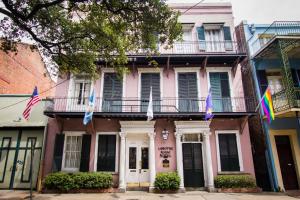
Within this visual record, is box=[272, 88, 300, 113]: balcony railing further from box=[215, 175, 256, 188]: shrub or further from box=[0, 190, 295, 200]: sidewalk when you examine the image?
box=[0, 190, 295, 200]: sidewalk

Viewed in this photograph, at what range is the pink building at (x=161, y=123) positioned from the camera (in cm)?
1090

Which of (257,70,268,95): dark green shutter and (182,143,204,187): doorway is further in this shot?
(257,70,268,95): dark green shutter

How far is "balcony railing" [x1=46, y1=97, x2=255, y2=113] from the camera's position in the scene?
11.7 meters

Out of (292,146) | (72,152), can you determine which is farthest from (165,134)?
(292,146)

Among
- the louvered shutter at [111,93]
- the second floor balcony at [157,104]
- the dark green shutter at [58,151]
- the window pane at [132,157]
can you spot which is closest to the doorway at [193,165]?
the second floor balcony at [157,104]

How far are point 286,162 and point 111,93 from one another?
10.8 m

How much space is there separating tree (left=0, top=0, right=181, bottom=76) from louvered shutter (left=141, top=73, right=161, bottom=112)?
273cm

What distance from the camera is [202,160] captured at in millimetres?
11156

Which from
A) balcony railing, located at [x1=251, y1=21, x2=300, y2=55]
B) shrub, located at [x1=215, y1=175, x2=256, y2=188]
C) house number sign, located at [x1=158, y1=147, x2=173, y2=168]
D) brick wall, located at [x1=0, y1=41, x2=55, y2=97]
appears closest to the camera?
shrub, located at [x1=215, y1=175, x2=256, y2=188]

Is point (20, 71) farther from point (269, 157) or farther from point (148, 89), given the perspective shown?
point (269, 157)

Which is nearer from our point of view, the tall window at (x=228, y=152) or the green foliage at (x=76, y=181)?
the green foliage at (x=76, y=181)

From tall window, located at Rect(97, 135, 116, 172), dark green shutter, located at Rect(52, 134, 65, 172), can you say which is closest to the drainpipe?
tall window, located at Rect(97, 135, 116, 172)

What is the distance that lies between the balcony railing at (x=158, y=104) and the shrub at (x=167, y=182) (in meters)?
3.49

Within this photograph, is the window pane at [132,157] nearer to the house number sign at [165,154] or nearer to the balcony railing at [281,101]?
the house number sign at [165,154]
